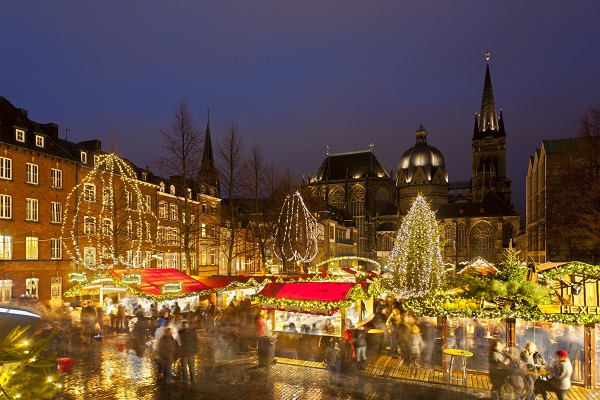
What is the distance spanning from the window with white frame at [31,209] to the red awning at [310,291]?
21.2 m

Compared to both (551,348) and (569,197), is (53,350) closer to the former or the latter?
(551,348)

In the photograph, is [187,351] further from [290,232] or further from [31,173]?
[31,173]

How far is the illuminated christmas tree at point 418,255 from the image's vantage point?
25.4 metres

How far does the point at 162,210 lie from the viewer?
42688mm

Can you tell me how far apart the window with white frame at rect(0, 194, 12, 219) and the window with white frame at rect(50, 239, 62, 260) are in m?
3.84

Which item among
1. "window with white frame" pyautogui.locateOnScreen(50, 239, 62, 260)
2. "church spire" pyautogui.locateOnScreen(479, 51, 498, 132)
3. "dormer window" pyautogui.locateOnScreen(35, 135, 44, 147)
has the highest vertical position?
"church spire" pyautogui.locateOnScreen(479, 51, 498, 132)

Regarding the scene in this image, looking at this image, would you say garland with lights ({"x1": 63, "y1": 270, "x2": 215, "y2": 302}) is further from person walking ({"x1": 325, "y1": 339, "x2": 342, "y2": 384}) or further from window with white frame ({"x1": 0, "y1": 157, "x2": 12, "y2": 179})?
window with white frame ({"x1": 0, "y1": 157, "x2": 12, "y2": 179})

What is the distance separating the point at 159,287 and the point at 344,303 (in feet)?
26.8

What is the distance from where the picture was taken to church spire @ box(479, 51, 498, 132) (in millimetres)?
118562

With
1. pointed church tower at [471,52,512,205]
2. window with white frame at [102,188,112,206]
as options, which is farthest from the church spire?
window with white frame at [102,188,112,206]

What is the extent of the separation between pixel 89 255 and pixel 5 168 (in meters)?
8.83

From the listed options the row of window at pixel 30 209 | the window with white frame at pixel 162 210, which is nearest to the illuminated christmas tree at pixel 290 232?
the window with white frame at pixel 162 210

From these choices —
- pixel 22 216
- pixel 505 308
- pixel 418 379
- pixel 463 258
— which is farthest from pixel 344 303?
pixel 463 258

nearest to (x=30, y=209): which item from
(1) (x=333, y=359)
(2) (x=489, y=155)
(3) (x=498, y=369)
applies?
(1) (x=333, y=359)
